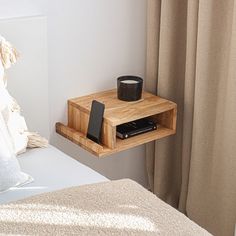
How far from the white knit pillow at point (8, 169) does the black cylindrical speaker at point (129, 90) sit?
27.9 inches

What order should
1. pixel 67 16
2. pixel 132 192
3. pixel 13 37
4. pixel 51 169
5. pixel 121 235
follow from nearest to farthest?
pixel 121 235 → pixel 132 192 → pixel 51 169 → pixel 13 37 → pixel 67 16

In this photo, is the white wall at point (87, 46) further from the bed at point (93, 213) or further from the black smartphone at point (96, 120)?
the bed at point (93, 213)

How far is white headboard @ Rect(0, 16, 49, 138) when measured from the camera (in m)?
2.14

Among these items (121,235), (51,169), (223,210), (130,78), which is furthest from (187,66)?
(121,235)

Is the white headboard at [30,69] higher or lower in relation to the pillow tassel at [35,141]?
higher

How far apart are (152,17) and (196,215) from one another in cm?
90

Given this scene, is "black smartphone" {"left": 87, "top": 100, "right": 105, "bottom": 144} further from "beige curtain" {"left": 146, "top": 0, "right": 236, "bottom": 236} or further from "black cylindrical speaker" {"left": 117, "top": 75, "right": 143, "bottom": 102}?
"beige curtain" {"left": 146, "top": 0, "right": 236, "bottom": 236}

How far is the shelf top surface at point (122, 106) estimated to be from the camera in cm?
225

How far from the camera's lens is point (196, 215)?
2.55m

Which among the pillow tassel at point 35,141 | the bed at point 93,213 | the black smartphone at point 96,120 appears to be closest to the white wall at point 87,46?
the black smartphone at point 96,120

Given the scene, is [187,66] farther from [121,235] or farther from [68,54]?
[121,235]

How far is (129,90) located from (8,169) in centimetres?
79

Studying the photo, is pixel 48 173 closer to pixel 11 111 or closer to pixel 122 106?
pixel 11 111

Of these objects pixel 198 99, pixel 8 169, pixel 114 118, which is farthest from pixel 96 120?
pixel 8 169
